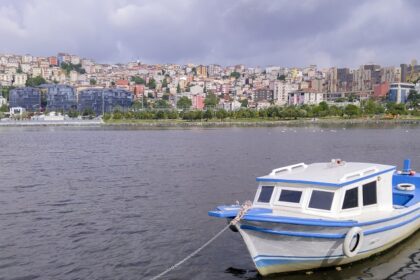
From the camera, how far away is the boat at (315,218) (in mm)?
15328

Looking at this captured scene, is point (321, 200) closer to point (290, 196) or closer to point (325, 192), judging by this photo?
point (325, 192)

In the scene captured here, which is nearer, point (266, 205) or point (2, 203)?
point (266, 205)

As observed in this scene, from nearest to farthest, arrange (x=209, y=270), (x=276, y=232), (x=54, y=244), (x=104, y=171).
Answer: (x=276, y=232)
(x=209, y=270)
(x=54, y=244)
(x=104, y=171)

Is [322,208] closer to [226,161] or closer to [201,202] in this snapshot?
[201,202]

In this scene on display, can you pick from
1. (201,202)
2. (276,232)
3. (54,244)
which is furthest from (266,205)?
(201,202)

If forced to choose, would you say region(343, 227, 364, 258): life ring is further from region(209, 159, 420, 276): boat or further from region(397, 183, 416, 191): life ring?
region(397, 183, 416, 191): life ring

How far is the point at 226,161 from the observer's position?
178 feet

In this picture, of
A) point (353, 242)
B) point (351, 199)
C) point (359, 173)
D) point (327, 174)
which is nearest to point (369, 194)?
point (359, 173)

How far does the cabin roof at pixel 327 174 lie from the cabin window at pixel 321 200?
1.27 feet

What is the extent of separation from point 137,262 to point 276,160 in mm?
36866

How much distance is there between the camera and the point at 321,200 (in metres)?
16.2

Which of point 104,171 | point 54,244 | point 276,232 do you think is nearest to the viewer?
point 276,232

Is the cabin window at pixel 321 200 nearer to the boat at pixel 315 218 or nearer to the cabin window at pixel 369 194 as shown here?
the boat at pixel 315 218

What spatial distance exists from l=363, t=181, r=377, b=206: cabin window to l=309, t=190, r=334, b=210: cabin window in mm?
1916
